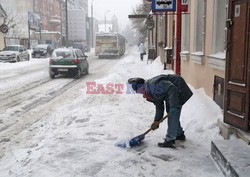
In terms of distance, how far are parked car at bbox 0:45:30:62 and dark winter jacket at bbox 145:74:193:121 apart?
25881mm

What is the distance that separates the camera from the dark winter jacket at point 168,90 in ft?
16.3

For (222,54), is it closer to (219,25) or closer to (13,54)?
(219,25)

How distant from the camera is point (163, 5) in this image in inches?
319

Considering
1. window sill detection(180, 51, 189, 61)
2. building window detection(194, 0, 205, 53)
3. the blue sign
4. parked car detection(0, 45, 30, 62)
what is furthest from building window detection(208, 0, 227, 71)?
parked car detection(0, 45, 30, 62)

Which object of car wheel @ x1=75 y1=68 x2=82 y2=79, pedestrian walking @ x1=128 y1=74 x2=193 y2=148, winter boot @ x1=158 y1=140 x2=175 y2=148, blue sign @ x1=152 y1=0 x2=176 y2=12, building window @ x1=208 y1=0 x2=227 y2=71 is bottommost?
winter boot @ x1=158 y1=140 x2=175 y2=148

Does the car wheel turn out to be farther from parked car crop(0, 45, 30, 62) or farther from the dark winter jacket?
parked car crop(0, 45, 30, 62)

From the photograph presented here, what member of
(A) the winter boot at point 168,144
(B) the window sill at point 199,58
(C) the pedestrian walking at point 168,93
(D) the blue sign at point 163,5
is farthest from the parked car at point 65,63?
(A) the winter boot at point 168,144

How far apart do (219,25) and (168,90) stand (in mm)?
3466

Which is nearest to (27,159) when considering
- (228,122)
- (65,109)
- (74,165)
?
(74,165)

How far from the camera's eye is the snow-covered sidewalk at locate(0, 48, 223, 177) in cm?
435

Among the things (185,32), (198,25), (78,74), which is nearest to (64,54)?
(78,74)

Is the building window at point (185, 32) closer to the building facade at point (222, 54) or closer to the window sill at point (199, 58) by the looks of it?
the building facade at point (222, 54)

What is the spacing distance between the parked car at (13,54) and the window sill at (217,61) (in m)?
24.3

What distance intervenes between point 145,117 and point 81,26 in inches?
2035
